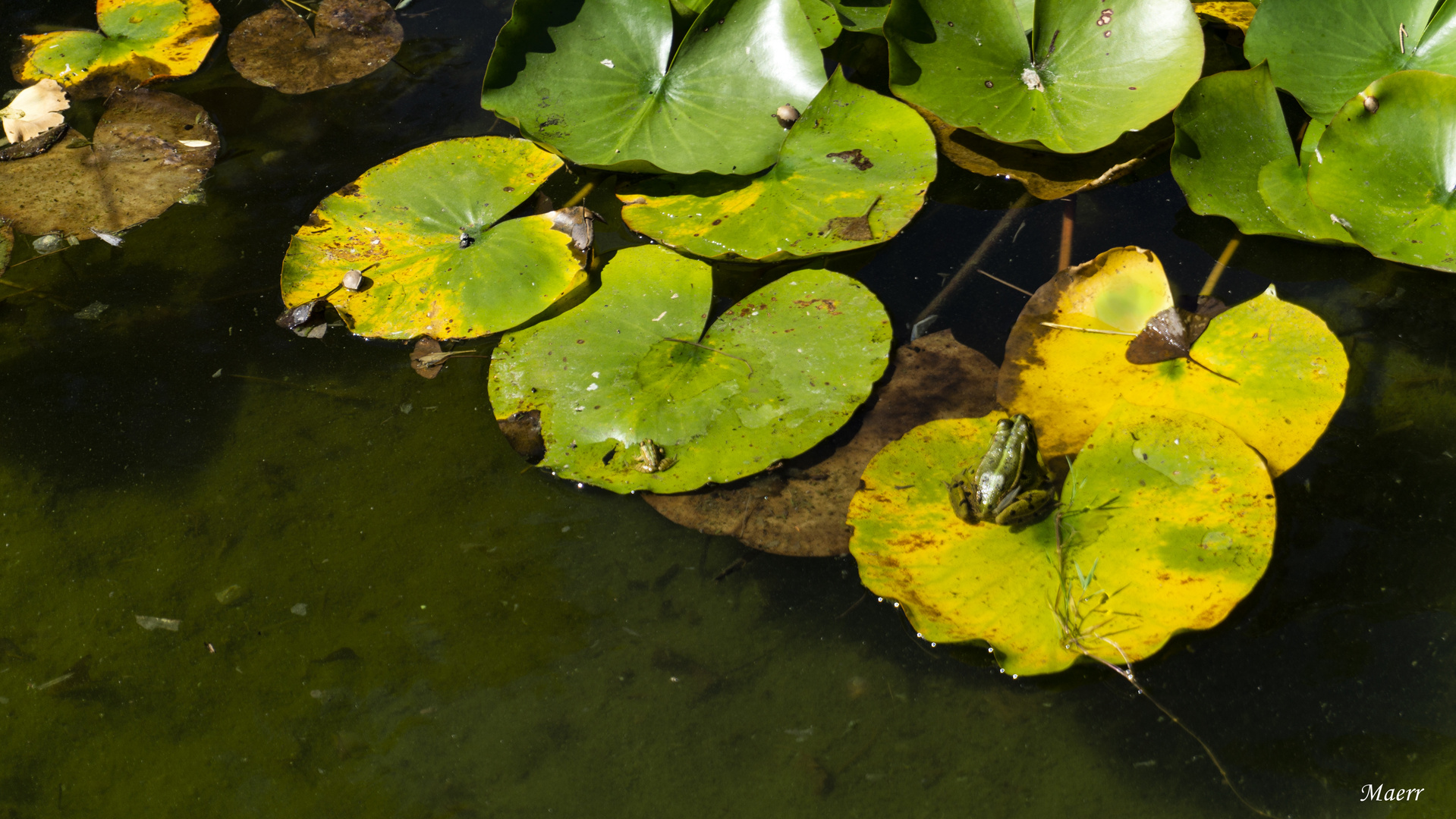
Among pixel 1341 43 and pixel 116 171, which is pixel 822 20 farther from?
pixel 116 171

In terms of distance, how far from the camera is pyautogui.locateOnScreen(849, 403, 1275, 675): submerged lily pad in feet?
5.86

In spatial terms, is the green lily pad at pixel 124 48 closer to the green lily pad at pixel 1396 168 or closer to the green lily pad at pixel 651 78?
the green lily pad at pixel 651 78

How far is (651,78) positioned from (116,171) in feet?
6.12

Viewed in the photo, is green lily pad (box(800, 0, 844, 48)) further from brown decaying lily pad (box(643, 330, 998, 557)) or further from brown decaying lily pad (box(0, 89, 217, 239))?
brown decaying lily pad (box(0, 89, 217, 239))

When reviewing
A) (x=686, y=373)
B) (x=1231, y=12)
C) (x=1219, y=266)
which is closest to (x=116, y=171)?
(x=686, y=373)

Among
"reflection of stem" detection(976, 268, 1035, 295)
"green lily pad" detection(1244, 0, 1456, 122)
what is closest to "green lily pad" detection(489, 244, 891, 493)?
"reflection of stem" detection(976, 268, 1035, 295)

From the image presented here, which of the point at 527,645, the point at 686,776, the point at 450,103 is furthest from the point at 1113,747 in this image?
the point at 450,103

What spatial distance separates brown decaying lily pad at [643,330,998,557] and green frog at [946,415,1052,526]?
0.85 ft

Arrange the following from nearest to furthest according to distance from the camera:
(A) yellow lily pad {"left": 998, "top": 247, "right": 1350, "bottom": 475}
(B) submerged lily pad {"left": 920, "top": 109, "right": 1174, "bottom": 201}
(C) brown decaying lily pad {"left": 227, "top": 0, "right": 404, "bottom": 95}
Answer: (A) yellow lily pad {"left": 998, "top": 247, "right": 1350, "bottom": 475} → (B) submerged lily pad {"left": 920, "top": 109, "right": 1174, "bottom": 201} → (C) brown decaying lily pad {"left": 227, "top": 0, "right": 404, "bottom": 95}

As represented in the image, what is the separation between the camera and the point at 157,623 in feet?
6.95

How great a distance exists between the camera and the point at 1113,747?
1.80m

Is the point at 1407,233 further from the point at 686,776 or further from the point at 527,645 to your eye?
the point at 527,645

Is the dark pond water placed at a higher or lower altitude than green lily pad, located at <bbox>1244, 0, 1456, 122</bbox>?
lower

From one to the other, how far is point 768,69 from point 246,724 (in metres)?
2.22
